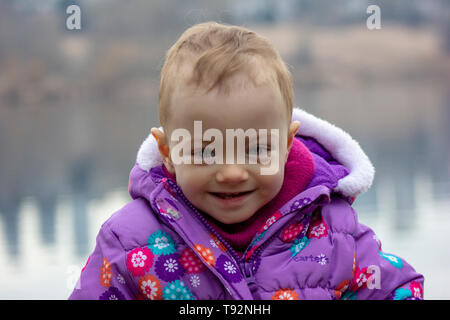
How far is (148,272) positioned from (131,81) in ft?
20.6

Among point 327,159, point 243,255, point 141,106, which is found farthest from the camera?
point 141,106

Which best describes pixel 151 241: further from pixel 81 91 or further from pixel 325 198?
pixel 81 91

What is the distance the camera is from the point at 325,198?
135 centimetres

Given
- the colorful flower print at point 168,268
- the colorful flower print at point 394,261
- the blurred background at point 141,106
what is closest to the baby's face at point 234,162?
the colorful flower print at point 168,268

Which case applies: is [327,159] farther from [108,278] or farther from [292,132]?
[108,278]

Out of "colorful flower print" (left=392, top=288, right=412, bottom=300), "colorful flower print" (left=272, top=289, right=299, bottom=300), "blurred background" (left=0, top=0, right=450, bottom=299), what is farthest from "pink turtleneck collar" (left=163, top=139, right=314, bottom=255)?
"blurred background" (left=0, top=0, right=450, bottom=299)

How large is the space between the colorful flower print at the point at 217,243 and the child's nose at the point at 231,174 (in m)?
0.12

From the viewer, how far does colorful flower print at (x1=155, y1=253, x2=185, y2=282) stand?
50.5 inches

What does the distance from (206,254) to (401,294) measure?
0.35 meters

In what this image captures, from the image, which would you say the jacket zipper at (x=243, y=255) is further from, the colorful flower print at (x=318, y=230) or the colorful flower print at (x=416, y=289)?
the colorful flower print at (x=416, y=289)

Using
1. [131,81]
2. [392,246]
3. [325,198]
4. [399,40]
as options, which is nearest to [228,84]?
[325,198]

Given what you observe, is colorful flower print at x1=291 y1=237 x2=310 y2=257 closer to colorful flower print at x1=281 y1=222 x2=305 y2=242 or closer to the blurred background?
colorful flower print at x1=281 y1=222 x2=305 y2=242

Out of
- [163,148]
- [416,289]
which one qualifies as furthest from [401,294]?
[163,148]

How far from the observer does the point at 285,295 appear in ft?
4.15
